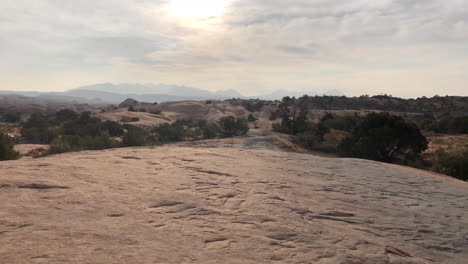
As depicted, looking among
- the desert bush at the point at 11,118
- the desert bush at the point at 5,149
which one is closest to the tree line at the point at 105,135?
the desert bush at the point at 5,149

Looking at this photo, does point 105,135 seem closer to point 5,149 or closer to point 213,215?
point 5,149

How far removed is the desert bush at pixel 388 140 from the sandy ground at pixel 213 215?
1325 centimetres

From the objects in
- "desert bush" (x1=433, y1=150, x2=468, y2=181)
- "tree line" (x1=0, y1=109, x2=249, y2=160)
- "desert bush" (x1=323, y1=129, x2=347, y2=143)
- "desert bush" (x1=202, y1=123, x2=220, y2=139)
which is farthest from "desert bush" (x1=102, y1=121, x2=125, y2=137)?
"desert bush" (x1=433, y1=150, x2=468, y2=181)

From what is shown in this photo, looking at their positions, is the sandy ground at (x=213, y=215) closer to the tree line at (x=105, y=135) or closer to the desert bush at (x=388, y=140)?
the tree line at (x=105, y=135)

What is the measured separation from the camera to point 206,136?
105 feet

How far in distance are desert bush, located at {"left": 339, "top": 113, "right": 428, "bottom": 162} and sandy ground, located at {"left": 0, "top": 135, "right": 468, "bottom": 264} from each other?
13.2 m

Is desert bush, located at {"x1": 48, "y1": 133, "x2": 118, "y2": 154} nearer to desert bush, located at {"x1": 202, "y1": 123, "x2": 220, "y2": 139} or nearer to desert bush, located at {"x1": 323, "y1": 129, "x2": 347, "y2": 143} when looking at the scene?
desert bush, located at {"x1": 202, "y1": 123, "x2": 220, "y2": 139}

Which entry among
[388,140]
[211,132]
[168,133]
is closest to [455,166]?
[388,140]

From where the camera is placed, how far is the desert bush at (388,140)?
21.3m

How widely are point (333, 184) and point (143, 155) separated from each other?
4587 millimetres

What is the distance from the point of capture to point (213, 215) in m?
4.96

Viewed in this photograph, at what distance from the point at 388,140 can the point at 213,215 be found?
1874 cm

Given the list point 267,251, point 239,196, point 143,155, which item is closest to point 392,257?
point 267,251

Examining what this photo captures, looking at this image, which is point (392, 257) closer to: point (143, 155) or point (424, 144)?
point (143, 155)
